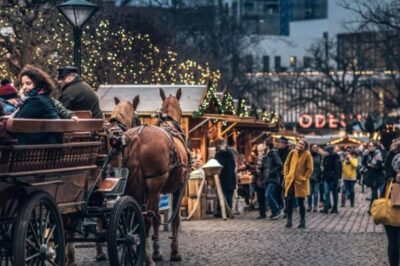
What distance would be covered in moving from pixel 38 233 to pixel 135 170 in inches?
174

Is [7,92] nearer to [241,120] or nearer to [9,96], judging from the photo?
[9,96]

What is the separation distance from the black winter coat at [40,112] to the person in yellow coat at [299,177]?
13.5 meters

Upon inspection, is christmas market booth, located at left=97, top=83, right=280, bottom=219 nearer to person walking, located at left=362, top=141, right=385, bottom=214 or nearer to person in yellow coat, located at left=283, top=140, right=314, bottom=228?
person in yellow coat, located at left=283, top=140, right=314, bottom=228

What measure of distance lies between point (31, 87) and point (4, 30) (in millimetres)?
20996

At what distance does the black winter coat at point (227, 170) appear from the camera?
29422 mm

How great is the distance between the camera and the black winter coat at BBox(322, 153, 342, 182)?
107 feet

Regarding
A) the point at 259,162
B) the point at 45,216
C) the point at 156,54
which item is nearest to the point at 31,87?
the point at 45,216

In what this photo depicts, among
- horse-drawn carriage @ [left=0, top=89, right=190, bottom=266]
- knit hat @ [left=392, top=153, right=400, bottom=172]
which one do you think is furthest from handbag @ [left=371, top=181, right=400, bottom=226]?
horse-drawn carriage @ [left=0, top=89, right=190, bottom=266]

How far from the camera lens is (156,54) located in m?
46.0

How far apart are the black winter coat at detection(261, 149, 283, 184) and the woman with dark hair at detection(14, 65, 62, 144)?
54.7 feet

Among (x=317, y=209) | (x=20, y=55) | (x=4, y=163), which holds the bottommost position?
(x=317, y=209)

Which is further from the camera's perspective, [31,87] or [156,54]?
[156,54]

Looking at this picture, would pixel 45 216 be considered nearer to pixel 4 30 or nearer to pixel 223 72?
pixel 4 30

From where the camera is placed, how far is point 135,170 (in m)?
15.8
